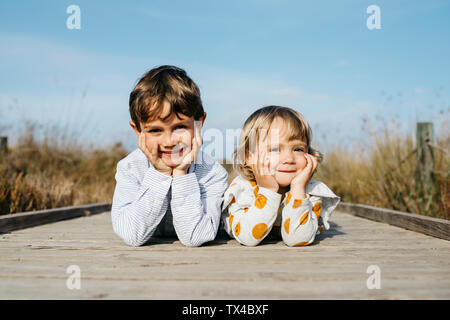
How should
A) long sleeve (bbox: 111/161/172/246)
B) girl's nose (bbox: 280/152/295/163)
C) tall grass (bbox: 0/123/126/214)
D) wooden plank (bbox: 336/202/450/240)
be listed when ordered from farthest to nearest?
tall grass (bbox: 0/123/126/214) < wooden plank (bbox: 336/202/450/240) < girl's nose (bbox: 280/152/295/163) < long sleeve (bbox: 111/161/172/246)

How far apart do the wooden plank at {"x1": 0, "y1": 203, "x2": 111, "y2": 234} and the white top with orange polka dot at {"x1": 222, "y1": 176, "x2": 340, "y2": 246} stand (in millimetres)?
2032

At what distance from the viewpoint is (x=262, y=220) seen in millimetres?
2564

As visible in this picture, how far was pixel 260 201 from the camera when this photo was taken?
2596 millimetres


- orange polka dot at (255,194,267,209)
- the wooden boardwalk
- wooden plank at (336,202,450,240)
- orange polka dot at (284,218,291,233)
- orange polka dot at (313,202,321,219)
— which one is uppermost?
orange polka dot at (255,194,267,209)

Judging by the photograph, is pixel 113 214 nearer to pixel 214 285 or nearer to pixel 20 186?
pixel 214 285

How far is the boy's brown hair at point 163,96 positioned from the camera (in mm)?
2639

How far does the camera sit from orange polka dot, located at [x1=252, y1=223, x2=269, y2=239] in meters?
2.58

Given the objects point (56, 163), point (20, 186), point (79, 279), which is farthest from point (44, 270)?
point (56, 163)

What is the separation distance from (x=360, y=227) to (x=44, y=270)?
115 inches

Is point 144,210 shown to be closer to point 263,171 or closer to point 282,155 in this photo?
point 263,171

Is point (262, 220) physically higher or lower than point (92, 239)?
higher

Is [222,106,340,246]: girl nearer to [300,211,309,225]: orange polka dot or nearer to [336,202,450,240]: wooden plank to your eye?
[300,211,309,225]: orange polka dot

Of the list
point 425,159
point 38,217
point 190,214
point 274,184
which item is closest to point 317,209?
point 274,184

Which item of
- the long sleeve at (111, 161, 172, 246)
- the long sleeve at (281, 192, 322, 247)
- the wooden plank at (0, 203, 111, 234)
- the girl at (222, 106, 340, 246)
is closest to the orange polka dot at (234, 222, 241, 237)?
the girl at (222, 106, 340, 246)
